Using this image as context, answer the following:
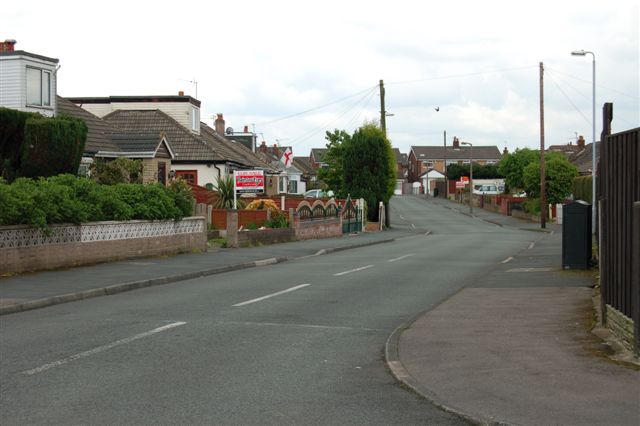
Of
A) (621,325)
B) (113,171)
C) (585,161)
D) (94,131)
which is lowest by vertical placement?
(621,325)

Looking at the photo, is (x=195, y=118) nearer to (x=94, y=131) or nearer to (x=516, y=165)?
(x=94, y=131)

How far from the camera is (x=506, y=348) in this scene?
907 centimetres

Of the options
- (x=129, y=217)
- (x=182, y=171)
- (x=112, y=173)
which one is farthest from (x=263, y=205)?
(x=129, y=217)

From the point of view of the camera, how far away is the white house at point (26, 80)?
31.7m

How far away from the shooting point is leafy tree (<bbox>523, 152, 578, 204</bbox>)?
67500mm

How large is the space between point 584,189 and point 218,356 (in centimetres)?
3748

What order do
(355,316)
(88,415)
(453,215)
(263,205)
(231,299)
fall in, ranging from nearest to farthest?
1. (88,415)
2. (355,316)
3. (231,299)
4. (263,205)
5. (453,215)

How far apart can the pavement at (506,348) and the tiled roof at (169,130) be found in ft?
99.6

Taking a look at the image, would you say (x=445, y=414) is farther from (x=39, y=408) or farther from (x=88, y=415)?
(x=39, y=408)

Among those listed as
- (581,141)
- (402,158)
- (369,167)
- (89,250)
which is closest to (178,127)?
(369,167)

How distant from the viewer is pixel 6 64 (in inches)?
1250

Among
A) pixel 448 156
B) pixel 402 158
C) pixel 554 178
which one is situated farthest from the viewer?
pixel 402 158

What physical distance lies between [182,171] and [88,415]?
43.2 m

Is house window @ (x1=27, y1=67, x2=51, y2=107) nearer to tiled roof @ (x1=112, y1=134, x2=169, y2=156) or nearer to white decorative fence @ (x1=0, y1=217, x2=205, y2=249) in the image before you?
tiled roof @ (x1=112, y1=134, x2=169, y2=156)
